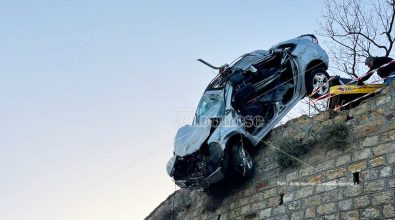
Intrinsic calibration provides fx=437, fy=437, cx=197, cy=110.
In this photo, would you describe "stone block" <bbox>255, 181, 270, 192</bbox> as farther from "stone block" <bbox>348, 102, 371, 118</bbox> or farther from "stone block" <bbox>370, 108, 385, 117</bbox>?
"stone block" <bbox>370, 108, 385, 117</bbox>

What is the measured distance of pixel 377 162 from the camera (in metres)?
5.95

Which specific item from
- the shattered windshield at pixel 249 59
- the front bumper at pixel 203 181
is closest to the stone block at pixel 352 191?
the front bumper at pixel 203 181

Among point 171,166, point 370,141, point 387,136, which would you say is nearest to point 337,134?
point 370,141

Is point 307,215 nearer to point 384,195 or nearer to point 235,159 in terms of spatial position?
point 384,195

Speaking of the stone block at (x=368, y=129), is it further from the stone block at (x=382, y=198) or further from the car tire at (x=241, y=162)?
the car tire at (x=241, y=162)

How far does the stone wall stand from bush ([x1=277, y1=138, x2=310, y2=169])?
0.33 ft

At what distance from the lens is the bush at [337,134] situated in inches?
264

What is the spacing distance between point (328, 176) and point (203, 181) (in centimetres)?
237

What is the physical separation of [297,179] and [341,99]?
8.01ft

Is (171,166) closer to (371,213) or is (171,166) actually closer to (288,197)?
(288,197)

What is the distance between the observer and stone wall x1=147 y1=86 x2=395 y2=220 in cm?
580

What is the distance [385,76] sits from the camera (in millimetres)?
8656

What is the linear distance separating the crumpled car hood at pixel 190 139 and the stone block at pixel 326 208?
2484 mm

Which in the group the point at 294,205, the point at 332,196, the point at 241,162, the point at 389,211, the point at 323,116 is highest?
the point at 323,116
